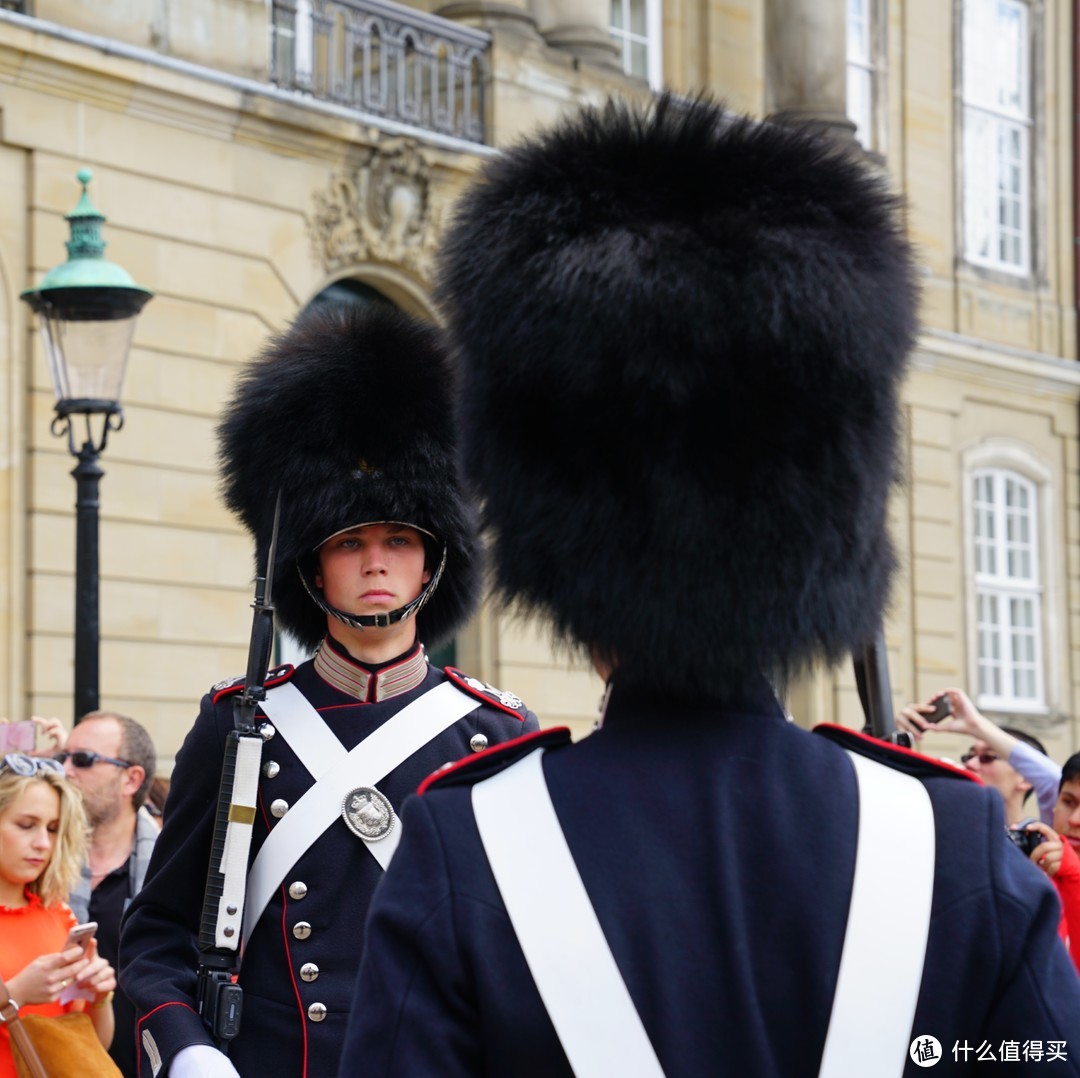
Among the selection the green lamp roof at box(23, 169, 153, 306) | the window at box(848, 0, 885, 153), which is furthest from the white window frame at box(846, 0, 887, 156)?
the green lamp roof at box(23, 169, 153, 306)

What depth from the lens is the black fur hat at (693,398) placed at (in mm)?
2139

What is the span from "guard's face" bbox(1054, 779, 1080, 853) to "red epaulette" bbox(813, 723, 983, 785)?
3.64 m

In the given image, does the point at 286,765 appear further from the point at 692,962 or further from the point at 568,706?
the point at 568,706

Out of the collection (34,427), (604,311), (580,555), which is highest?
(34,427)

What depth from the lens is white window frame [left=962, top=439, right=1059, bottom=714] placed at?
60.5 feet

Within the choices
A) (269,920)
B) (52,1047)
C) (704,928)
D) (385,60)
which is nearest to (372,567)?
(269,920)

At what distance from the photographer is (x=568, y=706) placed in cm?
1384

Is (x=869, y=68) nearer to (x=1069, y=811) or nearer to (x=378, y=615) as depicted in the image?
(x=1069, y=811)

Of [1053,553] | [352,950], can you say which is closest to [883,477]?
[352,950]

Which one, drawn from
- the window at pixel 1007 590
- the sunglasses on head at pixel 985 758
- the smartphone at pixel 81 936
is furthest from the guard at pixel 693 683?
the window at pixel 1007 590

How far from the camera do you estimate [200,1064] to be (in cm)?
325

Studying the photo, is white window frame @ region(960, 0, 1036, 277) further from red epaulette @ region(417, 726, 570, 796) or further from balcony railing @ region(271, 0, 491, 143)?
red epaulette @ region(417, 726, 570, 796)

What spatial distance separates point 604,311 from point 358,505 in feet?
5.81

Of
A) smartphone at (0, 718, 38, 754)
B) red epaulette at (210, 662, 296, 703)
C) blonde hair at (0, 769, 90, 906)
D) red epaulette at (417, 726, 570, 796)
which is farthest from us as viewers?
smartphone at (0, 718, 38, 754)
